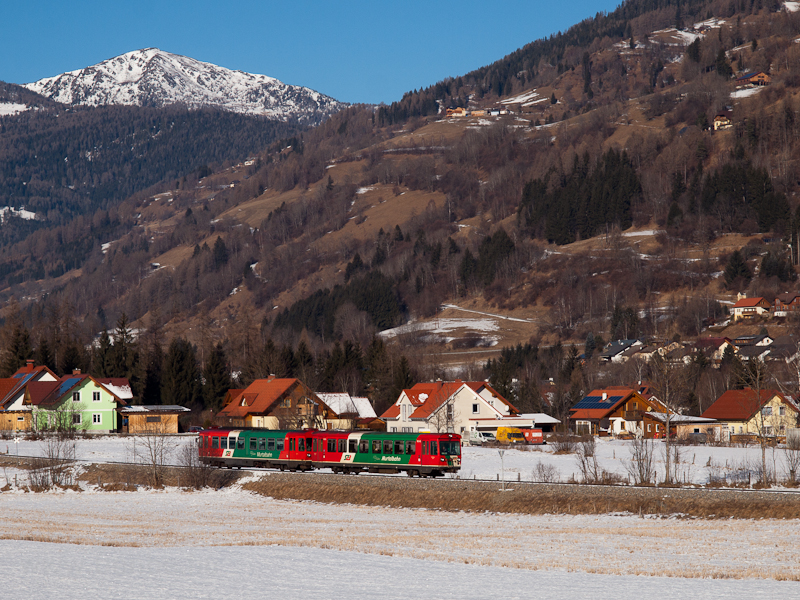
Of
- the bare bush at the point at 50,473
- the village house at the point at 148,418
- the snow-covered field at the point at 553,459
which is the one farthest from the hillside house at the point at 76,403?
the bare bush at the point at 50,473

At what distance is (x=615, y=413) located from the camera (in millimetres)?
115062

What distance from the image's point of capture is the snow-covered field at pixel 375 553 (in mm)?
28703

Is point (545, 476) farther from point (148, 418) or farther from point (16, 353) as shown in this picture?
point (16, 353)

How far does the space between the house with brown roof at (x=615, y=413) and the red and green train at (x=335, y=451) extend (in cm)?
5456

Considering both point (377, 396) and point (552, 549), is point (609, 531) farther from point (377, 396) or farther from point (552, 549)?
point (377, 396)

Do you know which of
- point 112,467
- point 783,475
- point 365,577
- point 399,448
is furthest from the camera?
point 112,467

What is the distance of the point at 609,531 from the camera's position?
4062cm

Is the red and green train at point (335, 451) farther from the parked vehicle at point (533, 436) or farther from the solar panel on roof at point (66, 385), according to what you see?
the solar panel on roof at point (66, 385)

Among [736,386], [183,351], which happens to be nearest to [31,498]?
[183,351]

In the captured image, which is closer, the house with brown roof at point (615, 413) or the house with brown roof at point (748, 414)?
the house with brown roof at point (748, 414)

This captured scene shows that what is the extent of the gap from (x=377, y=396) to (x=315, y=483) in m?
71.7

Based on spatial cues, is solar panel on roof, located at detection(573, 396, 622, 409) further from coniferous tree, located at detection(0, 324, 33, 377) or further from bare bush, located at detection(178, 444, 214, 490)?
coniferous tree, located at detection(0, 324, 33, 377)

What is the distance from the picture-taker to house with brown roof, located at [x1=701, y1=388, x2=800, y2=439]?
108 meters

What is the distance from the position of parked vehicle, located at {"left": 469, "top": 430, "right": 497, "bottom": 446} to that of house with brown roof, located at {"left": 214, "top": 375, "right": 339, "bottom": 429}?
1606 cm
